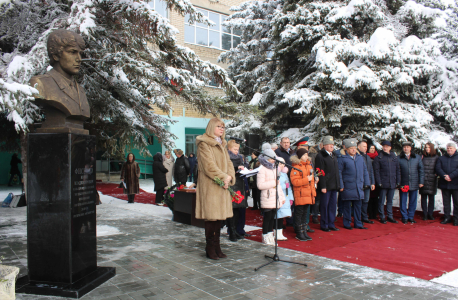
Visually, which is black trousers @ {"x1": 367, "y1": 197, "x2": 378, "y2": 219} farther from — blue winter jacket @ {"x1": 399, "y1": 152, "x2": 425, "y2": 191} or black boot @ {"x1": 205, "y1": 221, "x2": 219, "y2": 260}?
black boot @ {"x1": 205, "y1": 221, "x2": 219, "y2": 260}

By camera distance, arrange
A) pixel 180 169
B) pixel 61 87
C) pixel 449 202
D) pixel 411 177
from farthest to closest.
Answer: pixel 180 169 < pixel 411 177 < pixel 449 202 < pixel 61 87

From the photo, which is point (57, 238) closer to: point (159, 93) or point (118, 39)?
point (159, 93)

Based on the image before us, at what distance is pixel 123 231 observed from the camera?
7.43m

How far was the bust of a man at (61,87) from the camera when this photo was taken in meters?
4.21

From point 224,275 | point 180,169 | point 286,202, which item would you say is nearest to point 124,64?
point 286,202

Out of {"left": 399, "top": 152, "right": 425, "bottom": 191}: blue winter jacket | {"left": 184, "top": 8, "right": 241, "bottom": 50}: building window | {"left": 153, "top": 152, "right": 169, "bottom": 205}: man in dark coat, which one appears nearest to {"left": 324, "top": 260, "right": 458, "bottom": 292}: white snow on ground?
{"left": 399, "top": 152, "right": 425, "bottom": 191}: blue winter jacket

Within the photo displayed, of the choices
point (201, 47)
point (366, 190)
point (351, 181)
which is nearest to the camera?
point (351, 181)

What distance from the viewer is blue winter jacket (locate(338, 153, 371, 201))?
800 centimetres

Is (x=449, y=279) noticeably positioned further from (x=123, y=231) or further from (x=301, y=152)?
(x=123, y=231)

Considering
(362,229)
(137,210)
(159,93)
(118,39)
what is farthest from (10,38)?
(362,229)

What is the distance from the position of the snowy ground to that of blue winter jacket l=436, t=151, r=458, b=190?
4553 mm

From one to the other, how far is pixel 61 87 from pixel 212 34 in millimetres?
21513

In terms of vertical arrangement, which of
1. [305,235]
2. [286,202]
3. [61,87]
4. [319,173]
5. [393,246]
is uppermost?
[61,87]

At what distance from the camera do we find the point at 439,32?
13344 mm
